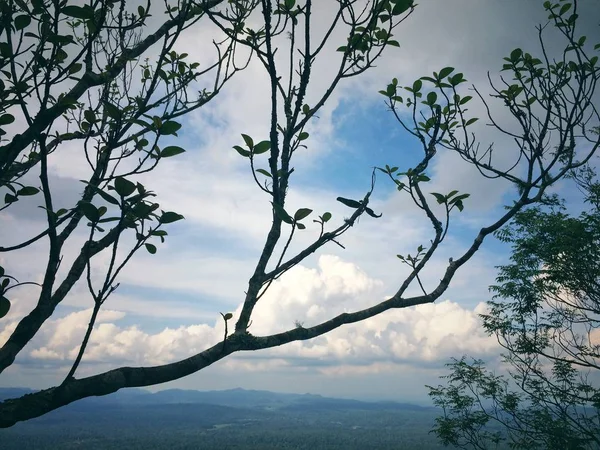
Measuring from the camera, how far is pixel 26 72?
7.58 ft

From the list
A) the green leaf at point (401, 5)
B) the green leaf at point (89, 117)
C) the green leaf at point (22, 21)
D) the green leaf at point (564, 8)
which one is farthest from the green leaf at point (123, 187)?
the green leaf at point (564, 8)

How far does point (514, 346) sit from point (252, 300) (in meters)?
17.8

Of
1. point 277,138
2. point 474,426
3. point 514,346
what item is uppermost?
point 277,138

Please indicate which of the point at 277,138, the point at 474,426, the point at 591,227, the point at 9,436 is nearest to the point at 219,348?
the point at 277,138

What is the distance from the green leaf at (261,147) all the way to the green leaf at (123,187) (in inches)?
26.4

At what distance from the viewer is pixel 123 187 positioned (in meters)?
1.52

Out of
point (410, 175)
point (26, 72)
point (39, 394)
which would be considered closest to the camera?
point (39, 394)

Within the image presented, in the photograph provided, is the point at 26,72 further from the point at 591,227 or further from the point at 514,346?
the point at 514,346

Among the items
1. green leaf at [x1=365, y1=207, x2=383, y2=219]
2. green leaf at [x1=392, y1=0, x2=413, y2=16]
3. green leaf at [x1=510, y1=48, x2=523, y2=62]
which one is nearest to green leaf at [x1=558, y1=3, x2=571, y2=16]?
green leaf at [x1=510, y1=48, x2=523, y2=62]

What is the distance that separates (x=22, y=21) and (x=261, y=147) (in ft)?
5.12

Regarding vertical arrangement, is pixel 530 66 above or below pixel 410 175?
above

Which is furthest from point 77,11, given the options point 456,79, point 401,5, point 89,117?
point 456,79

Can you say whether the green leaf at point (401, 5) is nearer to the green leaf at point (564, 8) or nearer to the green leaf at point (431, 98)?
the green leaf at point (431, 98)

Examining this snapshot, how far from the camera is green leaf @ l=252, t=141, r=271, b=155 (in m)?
1.95
